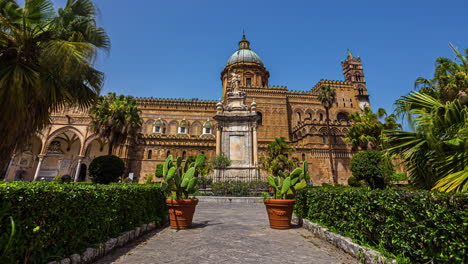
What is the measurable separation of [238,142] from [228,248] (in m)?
11.9

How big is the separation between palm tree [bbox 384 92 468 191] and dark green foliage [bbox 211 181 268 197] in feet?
29.6

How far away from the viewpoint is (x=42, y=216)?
8.20 ft

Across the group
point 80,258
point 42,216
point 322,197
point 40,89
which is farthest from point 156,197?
point 40,89

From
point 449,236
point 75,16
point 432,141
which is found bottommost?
point 449,236

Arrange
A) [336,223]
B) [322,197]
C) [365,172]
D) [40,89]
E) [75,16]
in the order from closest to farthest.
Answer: [336,223]
[322,197]
[40,89]
[75,16]
[365,172]

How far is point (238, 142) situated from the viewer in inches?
616

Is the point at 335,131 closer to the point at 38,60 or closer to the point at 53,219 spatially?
the point at 38,60

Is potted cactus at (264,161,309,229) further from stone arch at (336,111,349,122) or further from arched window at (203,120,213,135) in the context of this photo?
stone arch at (336,111,349,122)

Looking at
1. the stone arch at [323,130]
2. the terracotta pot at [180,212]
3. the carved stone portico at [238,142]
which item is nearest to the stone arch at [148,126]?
the carved stone portico at [238,142]

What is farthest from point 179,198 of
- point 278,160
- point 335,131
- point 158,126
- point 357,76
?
point 357,76

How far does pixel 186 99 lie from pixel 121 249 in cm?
3987

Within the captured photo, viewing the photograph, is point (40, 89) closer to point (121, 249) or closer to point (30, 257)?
point (121, 249)

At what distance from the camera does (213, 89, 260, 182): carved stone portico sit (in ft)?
48.5

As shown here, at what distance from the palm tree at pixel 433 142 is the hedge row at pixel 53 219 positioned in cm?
560
